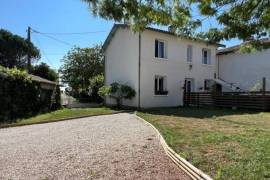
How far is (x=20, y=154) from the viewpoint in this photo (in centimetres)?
941

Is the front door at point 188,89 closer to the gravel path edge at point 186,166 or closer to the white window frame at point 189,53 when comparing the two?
the white window frame at point 189,53

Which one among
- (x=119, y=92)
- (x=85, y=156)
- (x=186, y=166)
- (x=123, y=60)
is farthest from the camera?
(x=123, y=60)

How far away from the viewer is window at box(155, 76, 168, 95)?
89.7 feet

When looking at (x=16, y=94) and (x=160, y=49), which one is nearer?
(x=16, y=94)

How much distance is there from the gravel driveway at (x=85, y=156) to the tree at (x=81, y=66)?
35.5 meters

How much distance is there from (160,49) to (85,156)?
19.2m

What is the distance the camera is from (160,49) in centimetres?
2728

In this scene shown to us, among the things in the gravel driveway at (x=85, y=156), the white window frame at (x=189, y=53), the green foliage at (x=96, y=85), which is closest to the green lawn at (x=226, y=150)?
the gravel driveway at (x=85, y=156)

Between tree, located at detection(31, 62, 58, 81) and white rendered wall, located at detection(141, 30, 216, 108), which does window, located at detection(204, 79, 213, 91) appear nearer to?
white rendered wall, located at detection(141, 30, 216, 108)

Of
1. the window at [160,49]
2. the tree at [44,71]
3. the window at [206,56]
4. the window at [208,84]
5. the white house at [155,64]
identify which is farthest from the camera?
the tree at [44,71]

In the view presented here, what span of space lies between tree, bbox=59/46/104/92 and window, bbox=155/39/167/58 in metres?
22.5

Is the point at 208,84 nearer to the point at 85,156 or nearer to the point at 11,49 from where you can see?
the point at 85,156

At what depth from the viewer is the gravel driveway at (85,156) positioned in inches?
292

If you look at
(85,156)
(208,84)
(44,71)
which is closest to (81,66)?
(44,71)
